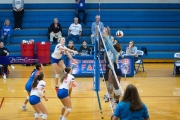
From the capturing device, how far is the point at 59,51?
14836 mm

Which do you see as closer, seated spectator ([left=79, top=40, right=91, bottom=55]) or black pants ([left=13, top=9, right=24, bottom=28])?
seated spectator ([left=79, top=40, right=91, bottom=55])

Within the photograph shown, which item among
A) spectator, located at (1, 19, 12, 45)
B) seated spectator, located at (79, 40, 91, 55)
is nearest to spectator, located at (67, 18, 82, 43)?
seated spectator, located at (79, 40, 91, 55)

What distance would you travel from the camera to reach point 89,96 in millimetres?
14508

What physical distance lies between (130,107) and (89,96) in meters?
7.76

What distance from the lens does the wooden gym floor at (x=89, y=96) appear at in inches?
487

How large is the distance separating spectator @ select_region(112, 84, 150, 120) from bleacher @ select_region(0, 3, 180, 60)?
15.8 meters

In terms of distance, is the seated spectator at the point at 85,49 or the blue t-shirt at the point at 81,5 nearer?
the seated spectator at the point at 85,49

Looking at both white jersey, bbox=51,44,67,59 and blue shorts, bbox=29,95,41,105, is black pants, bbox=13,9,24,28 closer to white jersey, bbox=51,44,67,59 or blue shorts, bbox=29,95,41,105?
white jersey, bbox=51,44,67,59

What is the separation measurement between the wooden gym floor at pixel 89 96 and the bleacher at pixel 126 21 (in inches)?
137

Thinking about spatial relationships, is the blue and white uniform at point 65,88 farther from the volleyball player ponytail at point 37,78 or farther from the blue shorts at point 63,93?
the volleyball player ponytail at point 37,78

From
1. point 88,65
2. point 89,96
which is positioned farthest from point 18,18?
point 89,96

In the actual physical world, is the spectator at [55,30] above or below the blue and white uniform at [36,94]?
above

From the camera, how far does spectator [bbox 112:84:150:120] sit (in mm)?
6773

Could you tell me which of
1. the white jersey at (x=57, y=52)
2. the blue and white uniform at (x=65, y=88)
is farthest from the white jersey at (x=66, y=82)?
the white jersey at (x=57, y=52)
